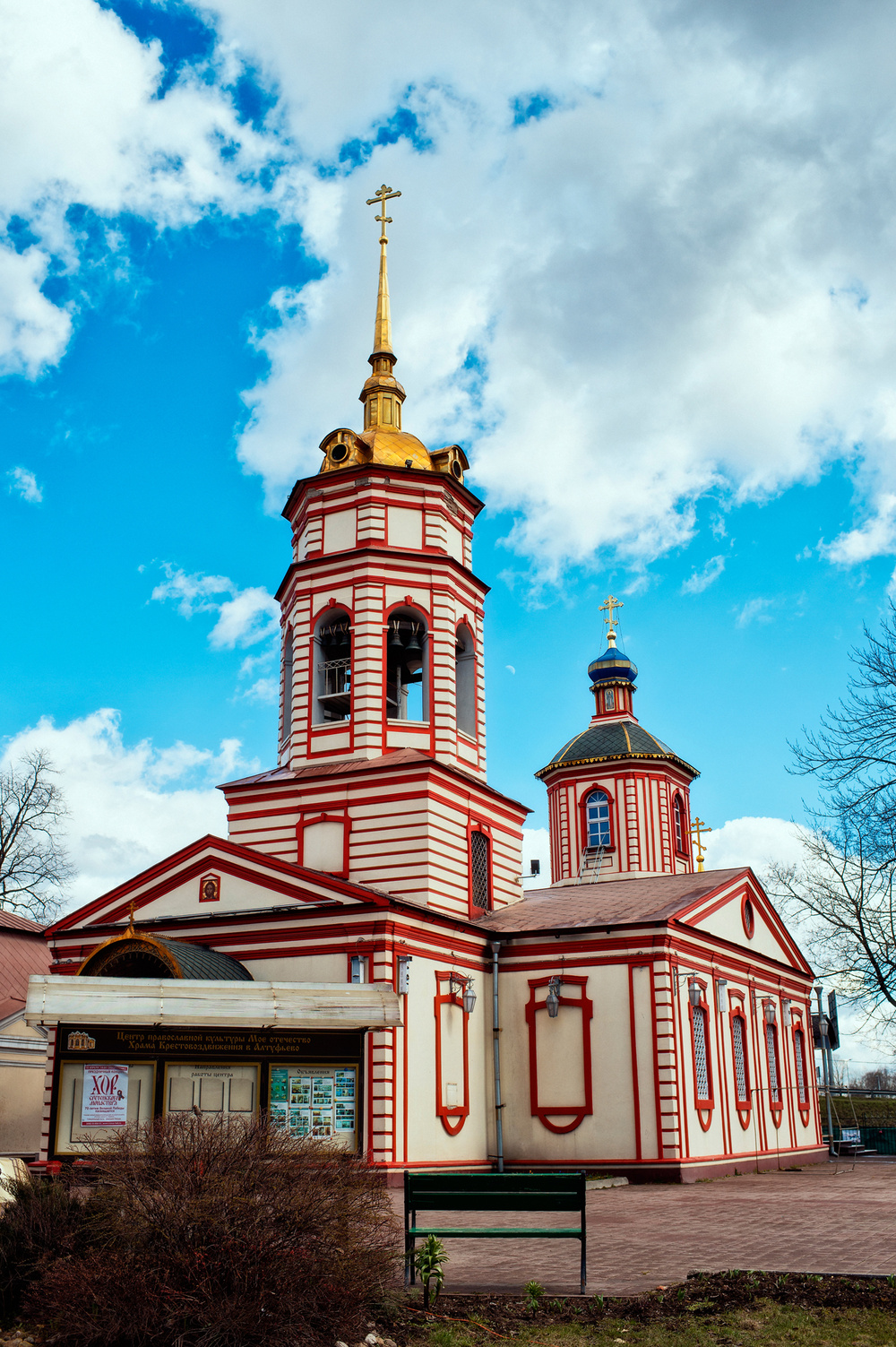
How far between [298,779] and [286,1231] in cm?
1782

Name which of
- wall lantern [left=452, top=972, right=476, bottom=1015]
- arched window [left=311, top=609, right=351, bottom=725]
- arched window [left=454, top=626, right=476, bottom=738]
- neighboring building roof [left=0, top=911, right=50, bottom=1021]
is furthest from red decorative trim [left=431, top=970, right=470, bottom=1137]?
neighboring building roof [left=0, top=911, right=50, bottom=1021]

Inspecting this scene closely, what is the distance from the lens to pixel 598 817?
3834cm

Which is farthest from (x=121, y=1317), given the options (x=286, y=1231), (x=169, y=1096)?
(x=169, y=1096)

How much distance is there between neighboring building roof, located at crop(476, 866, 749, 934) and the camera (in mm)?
24297

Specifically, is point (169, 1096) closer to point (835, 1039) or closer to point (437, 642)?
point (437, 642)

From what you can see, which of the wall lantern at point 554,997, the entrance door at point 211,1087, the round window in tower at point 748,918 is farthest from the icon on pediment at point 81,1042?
the round window in tower at point 748,918

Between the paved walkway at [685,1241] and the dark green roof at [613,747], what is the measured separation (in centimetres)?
1913

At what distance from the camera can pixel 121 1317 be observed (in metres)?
7.09

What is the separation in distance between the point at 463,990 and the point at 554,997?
178cm

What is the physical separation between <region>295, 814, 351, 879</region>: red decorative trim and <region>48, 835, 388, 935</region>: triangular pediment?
155cm

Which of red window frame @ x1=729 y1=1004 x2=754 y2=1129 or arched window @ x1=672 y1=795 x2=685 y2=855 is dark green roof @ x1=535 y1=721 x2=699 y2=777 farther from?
red window frame @ x1=729 y1=1004 x2=754 y2=1129

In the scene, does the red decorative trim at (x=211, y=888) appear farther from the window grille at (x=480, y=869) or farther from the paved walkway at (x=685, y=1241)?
the paved walkway at (x=685, y=1241)

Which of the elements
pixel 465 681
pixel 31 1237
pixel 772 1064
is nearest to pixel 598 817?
pixel 772 1064

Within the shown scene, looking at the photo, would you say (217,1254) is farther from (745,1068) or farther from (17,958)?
(17,958)
